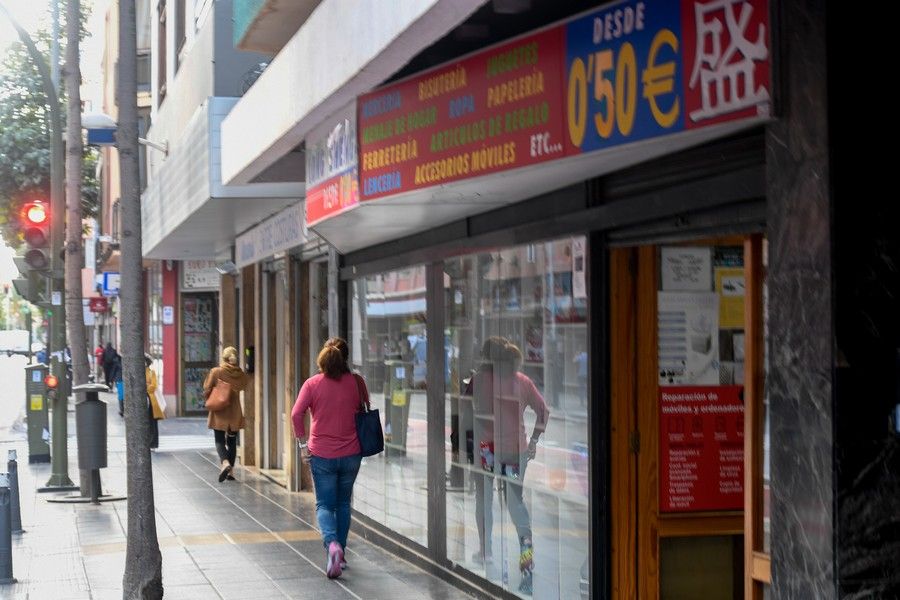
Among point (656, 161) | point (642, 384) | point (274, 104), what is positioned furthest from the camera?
point (274, 104)

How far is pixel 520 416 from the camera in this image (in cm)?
870

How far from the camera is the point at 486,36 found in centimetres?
768

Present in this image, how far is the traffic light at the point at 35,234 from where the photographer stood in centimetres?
1659

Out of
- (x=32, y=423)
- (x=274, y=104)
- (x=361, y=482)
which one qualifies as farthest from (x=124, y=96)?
(x=32, y=423)

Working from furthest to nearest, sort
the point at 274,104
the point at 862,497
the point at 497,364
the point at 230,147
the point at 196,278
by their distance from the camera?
the point at 196,278, the point at 230,147, the point at 274,104, the point at 497,364, the point at 862,497

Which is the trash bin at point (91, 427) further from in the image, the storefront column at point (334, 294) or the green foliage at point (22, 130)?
the green foliage at point (22, 130)

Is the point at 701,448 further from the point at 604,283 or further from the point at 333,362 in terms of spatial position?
the point at 333,362

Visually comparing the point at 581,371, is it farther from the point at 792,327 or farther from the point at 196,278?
the point at 196,278

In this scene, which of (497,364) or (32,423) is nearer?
(497,364)

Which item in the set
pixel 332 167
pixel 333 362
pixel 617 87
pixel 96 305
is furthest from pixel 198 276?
pixel 617 87

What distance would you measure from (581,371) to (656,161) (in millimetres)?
1466

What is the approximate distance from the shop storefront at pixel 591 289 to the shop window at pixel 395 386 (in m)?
0.53

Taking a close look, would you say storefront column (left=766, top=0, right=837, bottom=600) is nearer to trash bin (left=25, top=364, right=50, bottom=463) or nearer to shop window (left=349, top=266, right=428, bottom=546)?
shop window (left=349, top=266, right=428, bottom=546)

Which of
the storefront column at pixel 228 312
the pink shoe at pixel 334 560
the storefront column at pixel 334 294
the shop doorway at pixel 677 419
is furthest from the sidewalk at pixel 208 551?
the storefront column at pixel 228 312
